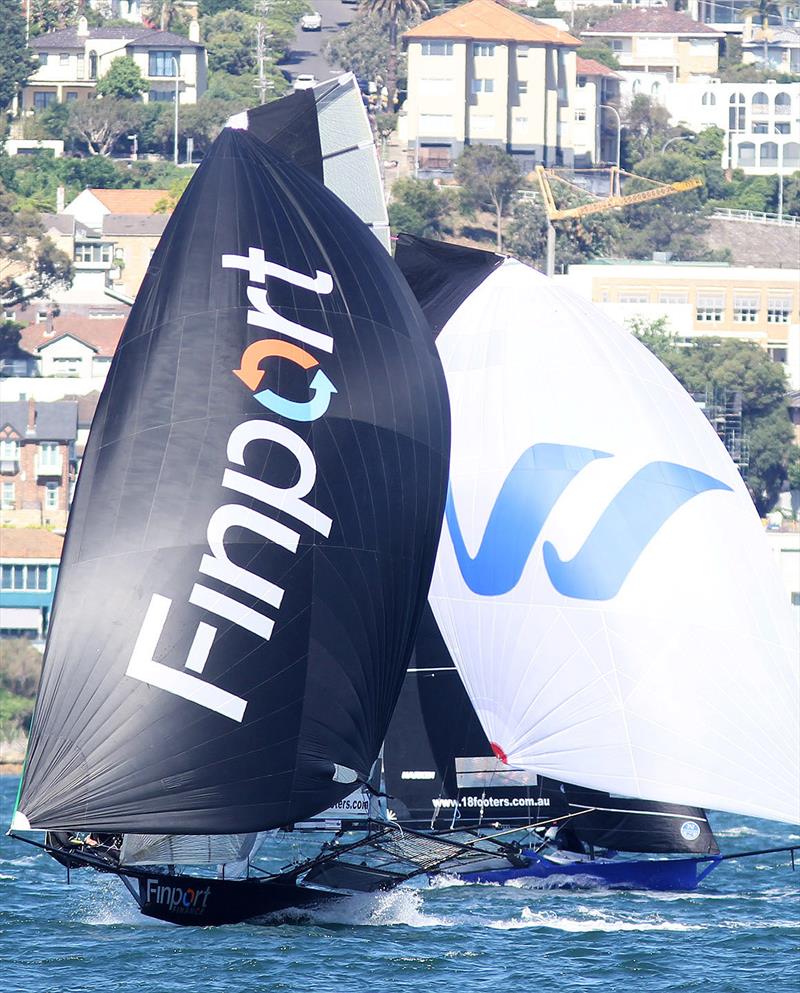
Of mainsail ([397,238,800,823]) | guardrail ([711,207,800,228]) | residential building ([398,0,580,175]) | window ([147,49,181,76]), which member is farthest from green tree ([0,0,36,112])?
mainsail ([397,238,800,823])

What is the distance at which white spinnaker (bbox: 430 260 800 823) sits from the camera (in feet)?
66.0

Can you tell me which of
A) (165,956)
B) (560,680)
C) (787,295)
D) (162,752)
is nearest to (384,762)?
(560,680)

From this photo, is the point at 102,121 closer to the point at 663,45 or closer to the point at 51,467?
the point at 663,45

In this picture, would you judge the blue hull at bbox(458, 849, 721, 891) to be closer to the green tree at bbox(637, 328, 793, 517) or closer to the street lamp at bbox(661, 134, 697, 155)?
the green tree at bbox(637, 328, 793, 517)

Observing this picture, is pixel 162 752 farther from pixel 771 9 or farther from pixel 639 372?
pixel 771 9

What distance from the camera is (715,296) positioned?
89.7 meters

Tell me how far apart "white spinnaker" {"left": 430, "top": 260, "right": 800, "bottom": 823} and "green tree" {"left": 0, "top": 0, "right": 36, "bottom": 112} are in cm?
9603

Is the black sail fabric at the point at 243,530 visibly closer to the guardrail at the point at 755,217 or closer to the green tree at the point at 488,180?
the green tree at the point at 488,180

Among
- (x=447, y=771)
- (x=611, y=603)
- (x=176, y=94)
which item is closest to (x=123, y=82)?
(x=176, y=94)

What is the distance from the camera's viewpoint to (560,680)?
819 inches

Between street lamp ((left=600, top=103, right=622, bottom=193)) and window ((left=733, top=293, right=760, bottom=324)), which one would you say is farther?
street lamp ((left=600, top=103, right=622, bottom=193))

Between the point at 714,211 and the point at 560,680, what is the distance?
8792cm

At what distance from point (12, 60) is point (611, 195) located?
29315mm

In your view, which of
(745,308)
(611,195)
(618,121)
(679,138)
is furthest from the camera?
(679,138)
